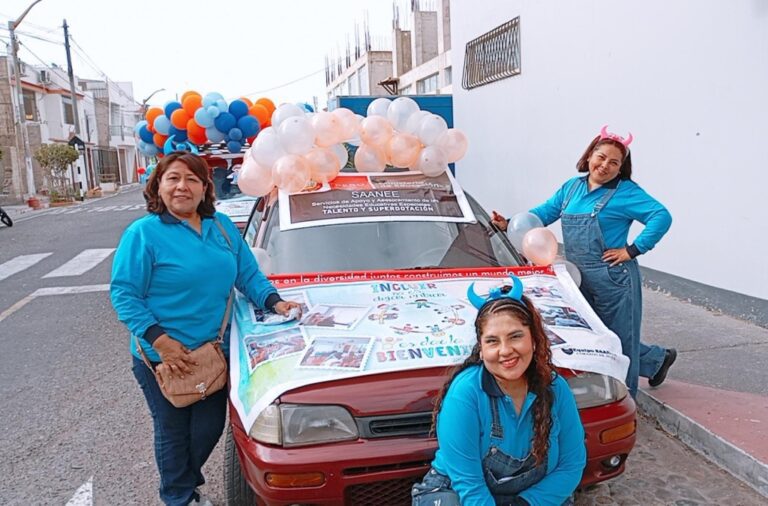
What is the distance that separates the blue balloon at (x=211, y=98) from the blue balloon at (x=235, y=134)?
453 millimetres

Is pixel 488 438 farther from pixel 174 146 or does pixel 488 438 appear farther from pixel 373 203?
pixel 174 146

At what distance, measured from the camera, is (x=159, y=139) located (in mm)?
9633

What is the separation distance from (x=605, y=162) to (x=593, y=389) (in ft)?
4.61

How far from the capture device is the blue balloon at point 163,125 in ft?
30.0

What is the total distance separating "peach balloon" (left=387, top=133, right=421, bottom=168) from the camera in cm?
438

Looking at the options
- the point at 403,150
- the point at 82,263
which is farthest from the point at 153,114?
the point at 403,150

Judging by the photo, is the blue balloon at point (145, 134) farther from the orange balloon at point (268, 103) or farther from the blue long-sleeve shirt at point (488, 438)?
the blue long-sleeve shirt at point (488, 438)

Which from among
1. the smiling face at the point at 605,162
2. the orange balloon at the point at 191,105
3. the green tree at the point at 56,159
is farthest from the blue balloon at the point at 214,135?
the green tree at the point at 56,159

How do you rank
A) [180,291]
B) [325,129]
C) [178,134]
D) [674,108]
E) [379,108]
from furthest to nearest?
1. [178,134]
2. [674,108]
3. [379,108]
4. [325,129]
5. [180,291]

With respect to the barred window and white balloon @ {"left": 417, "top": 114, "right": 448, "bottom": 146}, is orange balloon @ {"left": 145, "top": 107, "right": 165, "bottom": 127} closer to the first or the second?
the barred window

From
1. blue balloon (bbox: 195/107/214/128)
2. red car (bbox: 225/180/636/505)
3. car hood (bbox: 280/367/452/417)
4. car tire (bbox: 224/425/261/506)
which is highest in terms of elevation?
blue balloon (bbox: 195/107/214/128)

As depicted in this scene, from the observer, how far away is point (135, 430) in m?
4.17

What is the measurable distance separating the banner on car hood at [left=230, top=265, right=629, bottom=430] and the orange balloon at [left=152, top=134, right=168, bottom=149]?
706cm

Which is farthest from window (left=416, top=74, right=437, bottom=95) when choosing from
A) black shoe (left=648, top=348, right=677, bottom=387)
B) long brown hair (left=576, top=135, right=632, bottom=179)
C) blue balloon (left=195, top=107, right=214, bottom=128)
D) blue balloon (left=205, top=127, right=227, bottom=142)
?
long brown hair (left=576, top=135, right=632, bottom=179)
